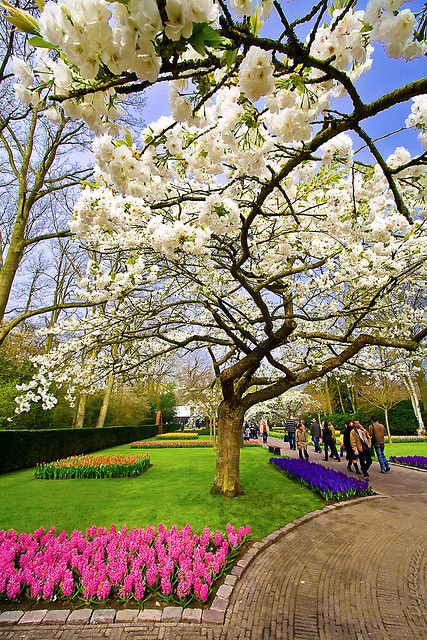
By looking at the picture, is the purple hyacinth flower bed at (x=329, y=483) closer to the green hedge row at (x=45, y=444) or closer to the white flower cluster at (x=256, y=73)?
the white flower cluster at (x=256, y=73)

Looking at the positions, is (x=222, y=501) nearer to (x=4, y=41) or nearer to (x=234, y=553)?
(x=234, y=553)

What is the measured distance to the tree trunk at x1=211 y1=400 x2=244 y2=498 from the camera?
7.43 m

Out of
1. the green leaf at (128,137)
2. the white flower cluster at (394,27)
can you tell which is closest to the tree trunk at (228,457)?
the green leaf at (128,137)

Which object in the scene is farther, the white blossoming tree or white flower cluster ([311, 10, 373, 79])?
white flower cluster ([311, 10, 373, 79])

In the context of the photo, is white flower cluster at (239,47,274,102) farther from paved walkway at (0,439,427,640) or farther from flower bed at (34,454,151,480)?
flower bed at (34,454,151,480)

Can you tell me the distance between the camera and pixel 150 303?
8617 millimetres

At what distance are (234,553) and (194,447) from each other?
58.2 ft

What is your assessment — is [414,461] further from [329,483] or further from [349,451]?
[329,483]

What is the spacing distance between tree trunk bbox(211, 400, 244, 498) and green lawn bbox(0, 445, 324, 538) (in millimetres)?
226

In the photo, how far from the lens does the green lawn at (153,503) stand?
6.10 meters

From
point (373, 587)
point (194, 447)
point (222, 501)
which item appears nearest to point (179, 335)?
point (222, 501)

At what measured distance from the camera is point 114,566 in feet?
12.9

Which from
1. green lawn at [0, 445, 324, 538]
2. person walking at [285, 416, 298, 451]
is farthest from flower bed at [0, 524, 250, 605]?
person walking at [285, 416, 298, 451]

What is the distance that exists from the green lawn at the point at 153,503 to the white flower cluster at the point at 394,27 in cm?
624
